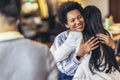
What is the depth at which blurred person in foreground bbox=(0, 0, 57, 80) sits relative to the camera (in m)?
0.68

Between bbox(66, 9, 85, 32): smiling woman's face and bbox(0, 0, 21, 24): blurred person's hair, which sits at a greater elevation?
bbox(0, 0, 21, 24): blurred person's hair

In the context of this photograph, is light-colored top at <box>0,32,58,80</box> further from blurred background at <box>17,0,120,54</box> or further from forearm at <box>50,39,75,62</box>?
forearm at <box>50,39,75,62</box>

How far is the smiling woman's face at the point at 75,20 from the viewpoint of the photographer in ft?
4.13

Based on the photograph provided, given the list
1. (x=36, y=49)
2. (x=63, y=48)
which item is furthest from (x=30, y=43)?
(x=63, y=48)

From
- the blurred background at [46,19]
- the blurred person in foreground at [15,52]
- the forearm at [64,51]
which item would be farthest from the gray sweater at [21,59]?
the forearm at [64,51]

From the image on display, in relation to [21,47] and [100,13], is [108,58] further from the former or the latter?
[21,47]

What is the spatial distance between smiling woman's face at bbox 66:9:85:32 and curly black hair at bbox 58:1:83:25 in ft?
0.05

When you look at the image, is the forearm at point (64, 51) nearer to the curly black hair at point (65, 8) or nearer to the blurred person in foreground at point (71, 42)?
the blurred person in foreground at point (71, 42)

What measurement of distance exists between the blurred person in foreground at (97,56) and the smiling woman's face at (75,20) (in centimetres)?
4

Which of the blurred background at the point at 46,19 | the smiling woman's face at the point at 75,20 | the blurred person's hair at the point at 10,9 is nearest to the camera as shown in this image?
the blurred person's hair at the point at 10,9

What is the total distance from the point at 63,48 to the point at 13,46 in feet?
2.06

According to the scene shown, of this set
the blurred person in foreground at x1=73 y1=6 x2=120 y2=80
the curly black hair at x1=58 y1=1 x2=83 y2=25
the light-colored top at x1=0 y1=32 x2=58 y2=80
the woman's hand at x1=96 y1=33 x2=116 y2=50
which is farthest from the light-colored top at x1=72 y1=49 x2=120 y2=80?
the light-colored top at x1=0 y1=32 x2=58 y2=80

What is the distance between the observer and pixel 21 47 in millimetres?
679

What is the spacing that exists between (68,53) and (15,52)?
62 cm
